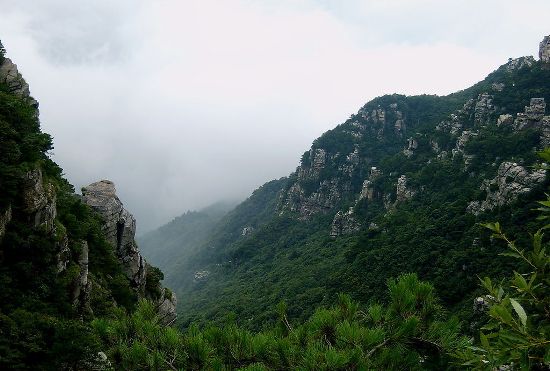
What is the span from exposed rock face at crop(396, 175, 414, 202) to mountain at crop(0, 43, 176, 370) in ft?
154

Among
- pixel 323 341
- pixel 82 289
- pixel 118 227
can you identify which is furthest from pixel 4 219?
pixel 118 227

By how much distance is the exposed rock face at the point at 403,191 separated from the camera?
61.3 m

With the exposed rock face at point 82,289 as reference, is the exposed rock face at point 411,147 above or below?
below

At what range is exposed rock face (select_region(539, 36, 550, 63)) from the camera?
57.0 meters

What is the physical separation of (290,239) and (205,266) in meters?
41.3

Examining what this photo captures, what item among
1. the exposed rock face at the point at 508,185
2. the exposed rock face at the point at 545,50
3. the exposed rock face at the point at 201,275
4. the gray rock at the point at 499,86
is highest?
the exposed rock face at the point at 545,50

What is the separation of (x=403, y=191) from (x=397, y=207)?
2.82 meters

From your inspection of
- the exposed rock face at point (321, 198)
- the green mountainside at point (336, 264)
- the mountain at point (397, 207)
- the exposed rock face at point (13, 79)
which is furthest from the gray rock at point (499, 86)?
the exposed rock face at point (13, 79)

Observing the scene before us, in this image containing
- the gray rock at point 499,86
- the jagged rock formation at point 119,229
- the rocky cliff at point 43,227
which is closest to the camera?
the rocky cliff at point 43,227

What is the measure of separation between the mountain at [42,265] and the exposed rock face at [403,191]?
47.0m

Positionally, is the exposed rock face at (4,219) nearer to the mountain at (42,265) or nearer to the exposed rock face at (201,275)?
the mountain at (42,265)

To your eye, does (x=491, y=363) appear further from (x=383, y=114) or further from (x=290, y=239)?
(x=383, y=114)

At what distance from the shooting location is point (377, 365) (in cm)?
421

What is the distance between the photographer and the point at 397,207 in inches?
2441
